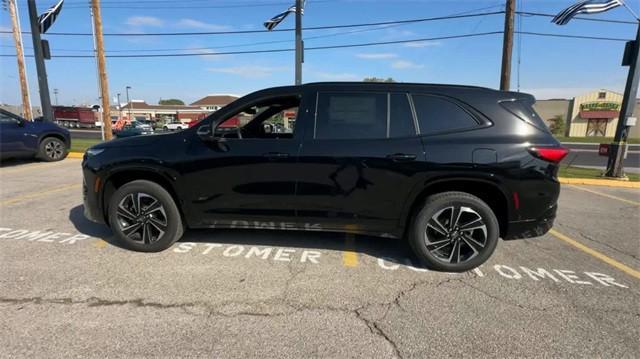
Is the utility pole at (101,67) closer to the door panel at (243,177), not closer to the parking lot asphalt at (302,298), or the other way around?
the parking lot asphalt at (302,298)

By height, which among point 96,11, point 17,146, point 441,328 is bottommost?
point 441,328

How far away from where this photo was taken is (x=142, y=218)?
3.69 meters

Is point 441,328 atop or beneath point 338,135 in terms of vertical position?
beneath

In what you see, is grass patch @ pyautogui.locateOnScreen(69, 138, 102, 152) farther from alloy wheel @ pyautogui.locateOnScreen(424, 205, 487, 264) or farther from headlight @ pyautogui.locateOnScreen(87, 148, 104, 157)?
alloy wheel @ pyautogui.locateOnScreen(424, 205, 487, 264)

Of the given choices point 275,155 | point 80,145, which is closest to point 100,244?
point 275,155

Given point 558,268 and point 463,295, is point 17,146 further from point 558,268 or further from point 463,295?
point 558,268

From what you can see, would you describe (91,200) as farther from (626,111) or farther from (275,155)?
(626,111)

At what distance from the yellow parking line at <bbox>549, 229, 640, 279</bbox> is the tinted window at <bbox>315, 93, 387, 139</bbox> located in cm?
288

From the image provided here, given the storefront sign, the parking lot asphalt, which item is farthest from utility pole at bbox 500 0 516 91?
the storefront sign

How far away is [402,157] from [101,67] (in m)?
13.8

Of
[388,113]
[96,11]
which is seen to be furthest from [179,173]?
[96,11]

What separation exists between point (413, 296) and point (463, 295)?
438 millimetres

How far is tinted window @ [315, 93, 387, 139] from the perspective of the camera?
11.1ft

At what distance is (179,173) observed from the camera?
355 cm
